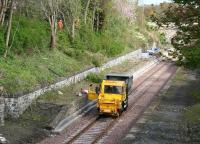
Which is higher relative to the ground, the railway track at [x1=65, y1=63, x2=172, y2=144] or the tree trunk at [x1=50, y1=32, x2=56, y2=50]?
the tree trunk at [x1=50, y1=32, x2=56, y2=50]

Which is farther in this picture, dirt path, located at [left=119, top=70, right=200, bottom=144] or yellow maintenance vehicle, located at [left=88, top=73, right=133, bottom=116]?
yellow maintenance vehicle, located at [left=88, top=73, right=133, bottom=116]

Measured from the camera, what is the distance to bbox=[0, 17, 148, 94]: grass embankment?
1233 inches

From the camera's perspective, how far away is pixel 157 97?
40.1 metres

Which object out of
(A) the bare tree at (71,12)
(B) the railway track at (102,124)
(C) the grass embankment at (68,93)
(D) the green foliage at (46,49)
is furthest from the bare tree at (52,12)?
(B) the railway track at (102,124)

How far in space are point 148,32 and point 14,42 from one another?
57854 millimetres

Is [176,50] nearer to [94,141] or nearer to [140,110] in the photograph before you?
[94,141]

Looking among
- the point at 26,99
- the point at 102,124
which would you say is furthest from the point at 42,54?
the point at 102,124

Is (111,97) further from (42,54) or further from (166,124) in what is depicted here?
(42,54)

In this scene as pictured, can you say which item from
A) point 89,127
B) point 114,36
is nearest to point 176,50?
point 89,127

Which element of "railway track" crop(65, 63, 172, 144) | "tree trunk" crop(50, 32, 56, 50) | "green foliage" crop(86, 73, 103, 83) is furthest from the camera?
"green foliage" crop(86, 73, 103, 83)

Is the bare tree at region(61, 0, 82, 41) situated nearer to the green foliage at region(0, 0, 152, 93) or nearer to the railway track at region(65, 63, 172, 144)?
the green foliage at region(0, 0, 152, 93)

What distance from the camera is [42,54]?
3962cm

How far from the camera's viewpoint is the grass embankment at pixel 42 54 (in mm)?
31312

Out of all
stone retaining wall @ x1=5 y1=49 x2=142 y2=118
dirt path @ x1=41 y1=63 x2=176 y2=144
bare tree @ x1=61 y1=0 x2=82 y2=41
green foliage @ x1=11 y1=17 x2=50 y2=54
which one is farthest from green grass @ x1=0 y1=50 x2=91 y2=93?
bare tree @ x1=61 y1=0 x2=82 y2=41
